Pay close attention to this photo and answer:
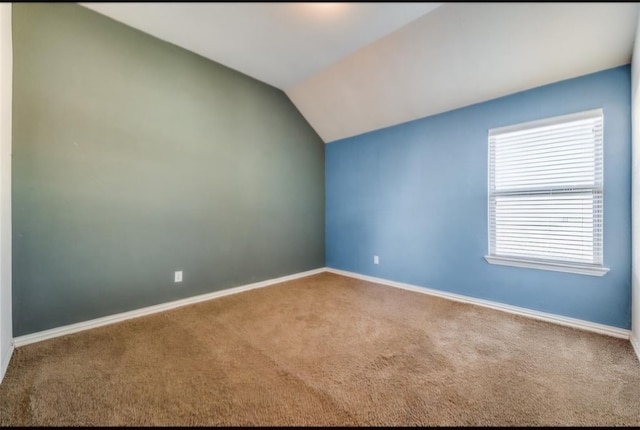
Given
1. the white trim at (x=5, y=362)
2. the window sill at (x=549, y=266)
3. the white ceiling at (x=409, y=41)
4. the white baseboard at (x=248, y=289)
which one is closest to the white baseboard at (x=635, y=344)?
the white baseboard at (x=248, y=289)

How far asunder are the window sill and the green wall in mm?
2571

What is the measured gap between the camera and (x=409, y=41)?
2348 millimetres

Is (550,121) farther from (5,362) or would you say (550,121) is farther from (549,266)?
(5,362)

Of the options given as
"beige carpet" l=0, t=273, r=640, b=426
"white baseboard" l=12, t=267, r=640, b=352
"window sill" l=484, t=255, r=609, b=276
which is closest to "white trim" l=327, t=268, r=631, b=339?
"white baseboard" l=12, t=267, r=640, b=352

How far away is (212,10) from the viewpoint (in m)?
2.04

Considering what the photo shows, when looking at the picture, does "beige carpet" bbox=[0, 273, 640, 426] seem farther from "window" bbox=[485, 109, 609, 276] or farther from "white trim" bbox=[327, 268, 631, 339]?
"window" bbox=[485, 109, 609, 276]

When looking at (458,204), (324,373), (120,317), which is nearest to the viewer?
(324,373)

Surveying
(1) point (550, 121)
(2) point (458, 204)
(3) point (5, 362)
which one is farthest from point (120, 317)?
(1) point (550, 121)

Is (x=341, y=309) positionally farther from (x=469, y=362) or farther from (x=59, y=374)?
(x=59, y=374)

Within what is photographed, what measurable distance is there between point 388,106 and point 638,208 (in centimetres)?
231

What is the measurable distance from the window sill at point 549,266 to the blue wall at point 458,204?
0.15ft

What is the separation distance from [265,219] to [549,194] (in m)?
3.01

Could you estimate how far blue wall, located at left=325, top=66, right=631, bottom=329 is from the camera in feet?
6.63

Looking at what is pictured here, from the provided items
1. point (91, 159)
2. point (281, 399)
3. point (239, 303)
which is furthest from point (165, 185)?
point (281, 399)
